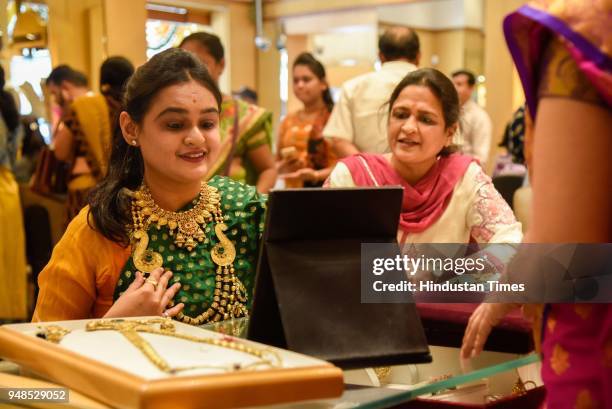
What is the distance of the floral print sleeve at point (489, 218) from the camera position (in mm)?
2488

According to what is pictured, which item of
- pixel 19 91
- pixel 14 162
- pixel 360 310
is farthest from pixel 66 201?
pixel 360 310

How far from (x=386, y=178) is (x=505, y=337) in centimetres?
135

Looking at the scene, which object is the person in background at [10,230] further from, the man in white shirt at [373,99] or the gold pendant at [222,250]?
the gold pendant at [222,250]

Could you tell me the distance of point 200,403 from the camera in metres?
0.96

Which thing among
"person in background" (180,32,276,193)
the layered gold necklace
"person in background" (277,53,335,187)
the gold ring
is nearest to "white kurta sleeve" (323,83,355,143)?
"person in background" (277,53,335,187)

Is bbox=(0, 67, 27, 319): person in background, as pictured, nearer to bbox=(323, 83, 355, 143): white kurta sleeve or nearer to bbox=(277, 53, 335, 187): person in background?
bbox=(277, 53, 335, 187): person in background

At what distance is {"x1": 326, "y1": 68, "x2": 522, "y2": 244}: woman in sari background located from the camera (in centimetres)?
256

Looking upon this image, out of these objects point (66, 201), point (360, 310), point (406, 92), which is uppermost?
point (406, 92)

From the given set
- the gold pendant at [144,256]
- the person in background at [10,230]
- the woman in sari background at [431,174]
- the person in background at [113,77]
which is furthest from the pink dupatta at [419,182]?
the person in background at [10,230]

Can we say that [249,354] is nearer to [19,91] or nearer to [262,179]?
[262,179]

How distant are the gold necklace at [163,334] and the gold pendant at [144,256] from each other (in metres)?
0.48

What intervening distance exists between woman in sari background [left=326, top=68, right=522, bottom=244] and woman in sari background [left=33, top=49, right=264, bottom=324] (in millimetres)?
768

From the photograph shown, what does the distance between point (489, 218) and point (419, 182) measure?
0.24 meters

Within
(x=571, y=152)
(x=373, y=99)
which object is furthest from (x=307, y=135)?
(x=571, y=152)
